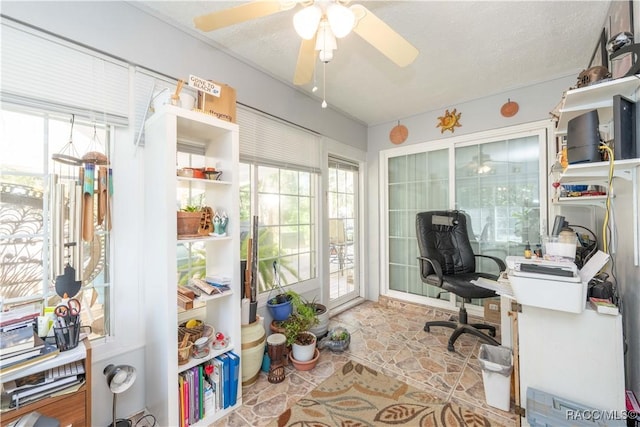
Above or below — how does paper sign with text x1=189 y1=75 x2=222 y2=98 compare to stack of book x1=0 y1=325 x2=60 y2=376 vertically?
above

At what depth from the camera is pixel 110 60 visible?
57.9 inches

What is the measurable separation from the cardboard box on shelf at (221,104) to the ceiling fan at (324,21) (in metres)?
0.51

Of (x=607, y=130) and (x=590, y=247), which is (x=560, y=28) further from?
(x=590, y=247)

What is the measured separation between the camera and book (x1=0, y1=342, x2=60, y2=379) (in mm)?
931

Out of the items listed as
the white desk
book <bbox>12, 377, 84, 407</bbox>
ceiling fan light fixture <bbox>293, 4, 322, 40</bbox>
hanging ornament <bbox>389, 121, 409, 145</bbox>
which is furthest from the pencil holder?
hanging ornament <bbox>389, 121, 409, 145</bbox>

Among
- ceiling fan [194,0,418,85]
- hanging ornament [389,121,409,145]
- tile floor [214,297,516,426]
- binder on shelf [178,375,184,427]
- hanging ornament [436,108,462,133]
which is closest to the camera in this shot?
ceiling fan [194,0,418,85]

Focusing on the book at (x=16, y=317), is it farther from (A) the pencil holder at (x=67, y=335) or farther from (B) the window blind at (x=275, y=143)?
(B) the window blind at (x=275, y=143)

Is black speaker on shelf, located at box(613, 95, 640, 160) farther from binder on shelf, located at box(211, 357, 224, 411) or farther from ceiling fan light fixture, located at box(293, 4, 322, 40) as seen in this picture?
binder on shelf, located at box(211, 357, 224, 411)

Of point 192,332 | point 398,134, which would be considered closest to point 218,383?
point 192,332

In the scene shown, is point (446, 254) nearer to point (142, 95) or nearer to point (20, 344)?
point (142, 95)

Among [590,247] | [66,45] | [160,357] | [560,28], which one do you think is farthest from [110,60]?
[590,247]

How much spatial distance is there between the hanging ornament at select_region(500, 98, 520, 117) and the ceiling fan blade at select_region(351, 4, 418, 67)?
2.01 meters

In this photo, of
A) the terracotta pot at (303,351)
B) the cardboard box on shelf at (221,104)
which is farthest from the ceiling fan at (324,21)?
the terracotta pot at (303,351)

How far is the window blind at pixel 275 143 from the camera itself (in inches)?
84.0
